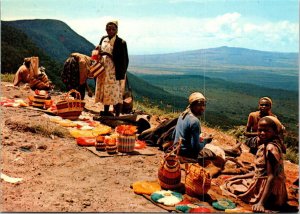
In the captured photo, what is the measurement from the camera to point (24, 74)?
1209 centimetres

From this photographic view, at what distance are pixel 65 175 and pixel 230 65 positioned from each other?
5294 centimetres

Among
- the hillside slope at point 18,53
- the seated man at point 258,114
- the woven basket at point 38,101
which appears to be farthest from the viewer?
the hillside slope at point 18,53

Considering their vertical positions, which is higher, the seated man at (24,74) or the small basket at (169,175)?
the seated man at (24,74)

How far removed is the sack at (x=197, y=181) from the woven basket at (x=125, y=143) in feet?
6.80

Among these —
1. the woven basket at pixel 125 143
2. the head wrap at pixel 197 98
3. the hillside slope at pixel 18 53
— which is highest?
the hillside slope at pixel 18 53

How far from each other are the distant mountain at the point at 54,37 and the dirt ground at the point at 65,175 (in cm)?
1764

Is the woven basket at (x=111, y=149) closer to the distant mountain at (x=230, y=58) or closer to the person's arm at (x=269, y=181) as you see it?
the person's arm at (x=269, y=181)

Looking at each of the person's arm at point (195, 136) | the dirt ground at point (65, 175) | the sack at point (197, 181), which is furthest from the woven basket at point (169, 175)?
the person's arm at point (195, 136)

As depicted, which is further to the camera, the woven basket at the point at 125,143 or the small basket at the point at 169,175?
the woven basket at the point at 125,143

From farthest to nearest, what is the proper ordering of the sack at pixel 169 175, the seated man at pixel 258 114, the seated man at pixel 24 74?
1. the seated man at pixel 24 74
2. the seated man at pixel 258 114
3. the sack at pixel 169 175

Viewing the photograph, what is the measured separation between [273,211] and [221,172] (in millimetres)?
1731

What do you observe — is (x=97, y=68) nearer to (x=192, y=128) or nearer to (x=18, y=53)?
(x=192, y=128)

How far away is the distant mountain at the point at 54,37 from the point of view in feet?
84.8

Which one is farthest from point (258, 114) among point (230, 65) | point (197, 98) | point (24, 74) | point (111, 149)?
point (230, 65)
